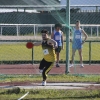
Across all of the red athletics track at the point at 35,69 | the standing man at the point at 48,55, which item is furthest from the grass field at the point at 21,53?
the standing man at the point at 48,55

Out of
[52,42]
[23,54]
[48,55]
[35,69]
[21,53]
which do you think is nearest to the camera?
[52,42]

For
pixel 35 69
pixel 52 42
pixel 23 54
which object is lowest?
pixel 35 69

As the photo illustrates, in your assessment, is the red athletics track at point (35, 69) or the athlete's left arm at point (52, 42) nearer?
the athlete's left arm at point (52, 42)

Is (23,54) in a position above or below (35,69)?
above

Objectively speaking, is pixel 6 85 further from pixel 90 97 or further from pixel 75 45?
pixel 75 45

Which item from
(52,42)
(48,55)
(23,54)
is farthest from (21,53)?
(52,42)

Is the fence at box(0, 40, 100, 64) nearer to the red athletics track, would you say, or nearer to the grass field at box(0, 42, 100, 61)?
the grass field at box(0, 42, 100, 61)

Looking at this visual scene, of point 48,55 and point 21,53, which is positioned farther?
point 21,53

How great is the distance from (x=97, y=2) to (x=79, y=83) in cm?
534

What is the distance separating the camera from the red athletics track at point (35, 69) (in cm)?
1845

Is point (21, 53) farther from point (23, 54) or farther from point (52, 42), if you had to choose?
point (52, 42)

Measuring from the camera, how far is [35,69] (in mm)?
19234

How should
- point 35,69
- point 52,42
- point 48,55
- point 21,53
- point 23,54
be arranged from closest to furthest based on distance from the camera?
point 52,42
point 48,55
point 35,69
point 23,54
point 21,53

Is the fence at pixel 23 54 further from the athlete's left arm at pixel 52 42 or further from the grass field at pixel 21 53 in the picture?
the athlete's left arm at pixel 52 42
